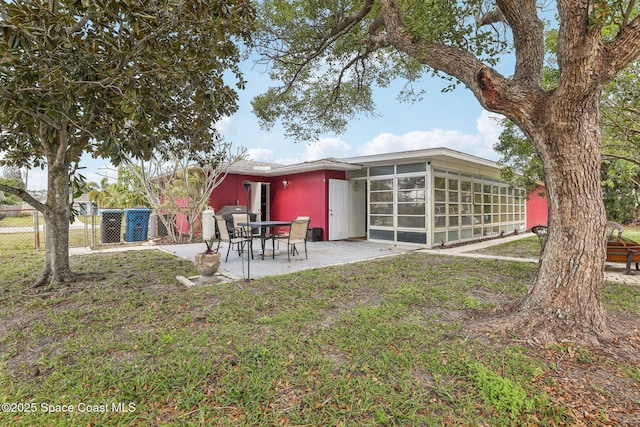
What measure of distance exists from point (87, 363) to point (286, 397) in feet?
5.66

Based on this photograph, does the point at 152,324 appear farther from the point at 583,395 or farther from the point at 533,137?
the point at 533,137

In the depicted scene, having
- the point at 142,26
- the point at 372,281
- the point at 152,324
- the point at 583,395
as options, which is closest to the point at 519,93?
the point at 583,395

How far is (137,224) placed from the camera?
1085 cm

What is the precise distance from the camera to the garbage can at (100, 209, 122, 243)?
1016cm

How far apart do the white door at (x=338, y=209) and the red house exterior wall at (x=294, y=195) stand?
18 centimetres

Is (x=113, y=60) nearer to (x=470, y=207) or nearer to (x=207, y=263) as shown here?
(x=207, y=263)

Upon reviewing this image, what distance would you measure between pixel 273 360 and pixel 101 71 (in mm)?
3742

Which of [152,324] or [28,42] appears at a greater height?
[28,42]

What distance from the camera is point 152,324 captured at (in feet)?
11.2

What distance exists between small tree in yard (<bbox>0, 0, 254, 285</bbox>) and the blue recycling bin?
5992mm

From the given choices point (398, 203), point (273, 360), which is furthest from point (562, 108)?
point (398, 203)

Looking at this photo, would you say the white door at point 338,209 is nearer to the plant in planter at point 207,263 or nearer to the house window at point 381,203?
the house window at point 381,203

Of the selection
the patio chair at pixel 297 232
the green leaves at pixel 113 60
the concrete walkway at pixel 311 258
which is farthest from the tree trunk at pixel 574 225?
the patio chair at pixel 297 232

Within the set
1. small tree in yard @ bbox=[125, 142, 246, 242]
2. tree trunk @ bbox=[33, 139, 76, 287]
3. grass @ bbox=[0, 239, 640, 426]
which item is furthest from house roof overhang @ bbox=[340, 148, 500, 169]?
tree trunk @ bbox=[33, 139, 76, 287]
